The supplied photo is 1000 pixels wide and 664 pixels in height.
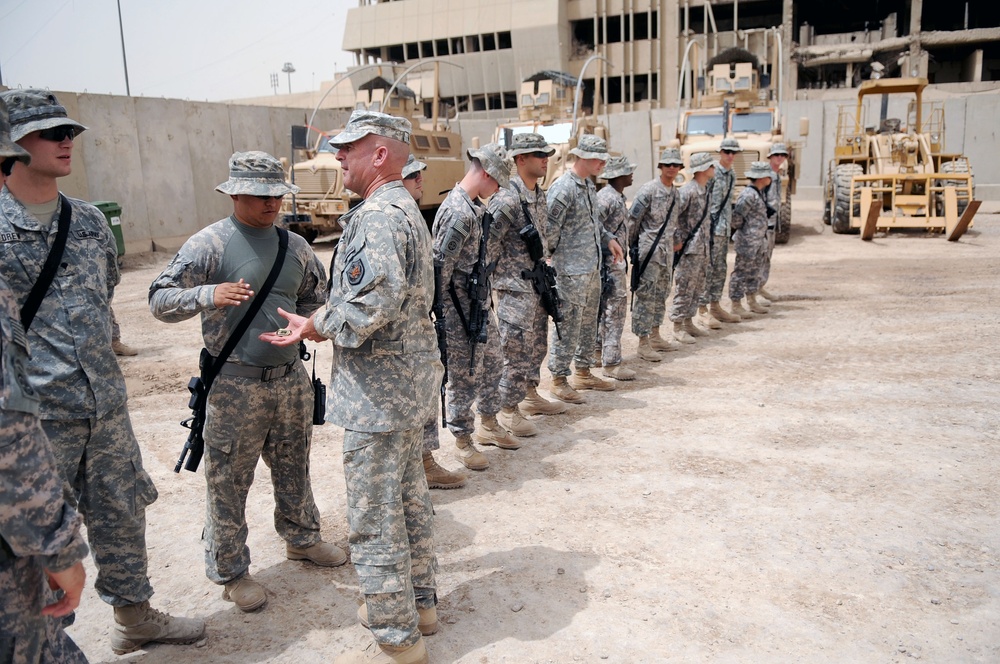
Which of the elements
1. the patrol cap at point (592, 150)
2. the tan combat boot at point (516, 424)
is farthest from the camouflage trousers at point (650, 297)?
the tan combat boot at point (516, 424)

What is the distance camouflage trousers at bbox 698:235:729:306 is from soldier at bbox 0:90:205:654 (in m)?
6.45

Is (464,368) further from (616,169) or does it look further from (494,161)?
(616,169)

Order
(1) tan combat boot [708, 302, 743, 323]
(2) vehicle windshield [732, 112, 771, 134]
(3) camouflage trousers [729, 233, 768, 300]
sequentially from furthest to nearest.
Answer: (2) vehicle windshield [732, 112, 771, 134] → (3) camouflage trousers [729, 233, 768, 300] → (1) tan combat boot [708, 302, 743, 323]

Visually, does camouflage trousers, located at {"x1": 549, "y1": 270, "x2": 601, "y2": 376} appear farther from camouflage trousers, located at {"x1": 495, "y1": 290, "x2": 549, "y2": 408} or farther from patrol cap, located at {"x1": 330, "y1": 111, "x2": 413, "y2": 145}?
patrol cap, located at {"x1": 330, "y1": 111, "x2": 413, "y2": 145}

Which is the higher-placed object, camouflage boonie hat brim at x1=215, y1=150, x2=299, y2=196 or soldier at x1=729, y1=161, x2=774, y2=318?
camouflage boonie hat brim at x1=215, y1=150, x2=299, y2=196

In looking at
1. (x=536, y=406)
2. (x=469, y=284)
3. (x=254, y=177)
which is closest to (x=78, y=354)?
(x=254, y=177)

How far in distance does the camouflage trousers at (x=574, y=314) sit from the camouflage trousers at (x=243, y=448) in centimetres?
275

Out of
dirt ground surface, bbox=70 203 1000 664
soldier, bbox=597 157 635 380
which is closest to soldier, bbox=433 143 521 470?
dirt ground surface, bbox=70 203 1000 664

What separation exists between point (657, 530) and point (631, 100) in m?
31.7

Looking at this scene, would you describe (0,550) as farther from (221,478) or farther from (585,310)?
(585,310)

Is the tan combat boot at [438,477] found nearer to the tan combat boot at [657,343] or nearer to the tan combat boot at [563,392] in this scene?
the tan combat boot at [563,392]

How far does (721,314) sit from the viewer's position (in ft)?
27.1

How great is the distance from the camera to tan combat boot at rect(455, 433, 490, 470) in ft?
14.8

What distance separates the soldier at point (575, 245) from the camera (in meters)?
5.45
